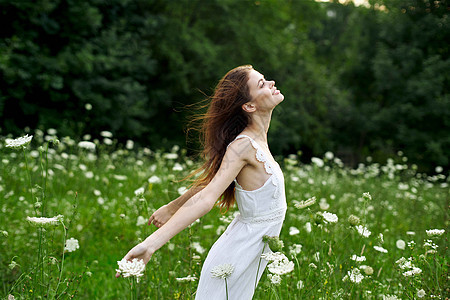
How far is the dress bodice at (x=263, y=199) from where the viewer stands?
6.57 ft

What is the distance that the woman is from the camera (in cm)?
186

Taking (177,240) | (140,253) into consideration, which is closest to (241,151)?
(140,253)

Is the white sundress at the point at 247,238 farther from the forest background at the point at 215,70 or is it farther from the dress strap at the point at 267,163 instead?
the forest background at the point at 215,70

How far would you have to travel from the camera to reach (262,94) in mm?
2174

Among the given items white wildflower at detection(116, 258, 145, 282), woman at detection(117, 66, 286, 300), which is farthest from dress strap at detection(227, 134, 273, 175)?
white wildflower at detection(116, 258, 145, 282)

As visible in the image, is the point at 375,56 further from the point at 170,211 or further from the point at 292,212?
the point at 170,211

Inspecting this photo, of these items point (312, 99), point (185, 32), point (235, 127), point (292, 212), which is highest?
point (235, 127)

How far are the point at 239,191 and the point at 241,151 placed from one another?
7.8 inches

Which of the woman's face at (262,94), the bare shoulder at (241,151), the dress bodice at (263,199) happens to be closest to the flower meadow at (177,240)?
the dress bodice at (263,199)

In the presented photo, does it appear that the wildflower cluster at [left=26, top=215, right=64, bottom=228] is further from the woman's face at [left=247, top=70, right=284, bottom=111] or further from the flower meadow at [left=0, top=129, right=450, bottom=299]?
the woman's face at [left=247, top=70, right=284, bottom=111]

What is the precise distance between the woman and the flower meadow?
11cm

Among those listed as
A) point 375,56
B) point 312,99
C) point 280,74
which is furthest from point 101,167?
point 375,56

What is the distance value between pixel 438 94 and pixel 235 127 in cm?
1581

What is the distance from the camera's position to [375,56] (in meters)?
18.6
